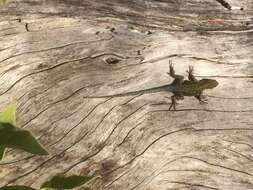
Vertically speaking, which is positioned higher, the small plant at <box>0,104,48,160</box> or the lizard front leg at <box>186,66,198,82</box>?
the small plant at <box>0,104,48,160</box>

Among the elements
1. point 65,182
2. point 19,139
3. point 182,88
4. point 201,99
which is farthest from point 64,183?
point 182,88

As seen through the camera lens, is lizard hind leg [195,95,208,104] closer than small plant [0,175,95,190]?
No

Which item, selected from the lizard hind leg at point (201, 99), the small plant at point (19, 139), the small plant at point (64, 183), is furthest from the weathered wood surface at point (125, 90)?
the small plant at point (19, 139)

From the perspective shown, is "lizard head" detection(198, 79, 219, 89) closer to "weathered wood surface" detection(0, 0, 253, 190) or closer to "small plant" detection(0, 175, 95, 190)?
"weathered wood surface" detection(0, 0, 253, 190)

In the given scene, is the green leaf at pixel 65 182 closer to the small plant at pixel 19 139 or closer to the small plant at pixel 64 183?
the small plant at pixel 64 183

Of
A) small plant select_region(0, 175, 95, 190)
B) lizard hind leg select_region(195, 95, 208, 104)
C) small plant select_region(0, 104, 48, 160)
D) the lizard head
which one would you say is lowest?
lizard hind leg select_region(195, 95, 208, 104)

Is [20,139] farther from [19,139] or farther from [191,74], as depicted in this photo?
[191,74]

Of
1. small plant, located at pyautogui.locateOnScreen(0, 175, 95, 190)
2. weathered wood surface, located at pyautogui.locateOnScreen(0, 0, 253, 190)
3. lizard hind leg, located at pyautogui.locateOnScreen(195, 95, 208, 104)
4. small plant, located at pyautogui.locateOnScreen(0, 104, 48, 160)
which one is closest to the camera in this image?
small plant, located at pyautogui.locateOnScreen(0, 104, 48, 160)

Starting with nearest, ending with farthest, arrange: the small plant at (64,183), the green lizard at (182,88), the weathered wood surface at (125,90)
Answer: the small plant at (64,183)
the weathered wood surface at (125,90)
the green lizard at (182,88)

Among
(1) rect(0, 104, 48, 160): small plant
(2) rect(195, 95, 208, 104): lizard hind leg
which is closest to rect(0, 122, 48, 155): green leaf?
(1) rect(0, 104, 48, 160): small plant

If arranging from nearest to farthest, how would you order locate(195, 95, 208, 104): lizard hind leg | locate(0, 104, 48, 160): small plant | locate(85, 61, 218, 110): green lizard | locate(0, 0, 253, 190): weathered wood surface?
locate(0, 104, 48, 160): small plant → locate(0, 0, 253, 190): weathered wood surface → locate(85, 61, 218, 110): green lizard → locate(195, 95, 208, 104): lizard hind leg

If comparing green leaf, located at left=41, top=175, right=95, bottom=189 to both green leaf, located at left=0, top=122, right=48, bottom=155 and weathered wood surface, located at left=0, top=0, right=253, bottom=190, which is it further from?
weathered wood surface, located at left=0, top=0, right=253, bottom=190
